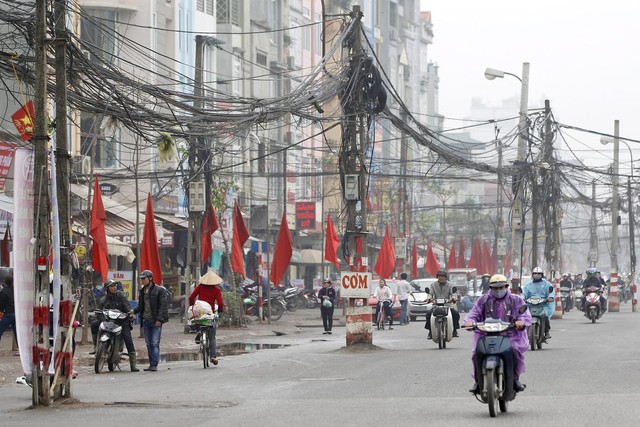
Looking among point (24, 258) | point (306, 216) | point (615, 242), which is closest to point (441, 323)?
point (24, 258)

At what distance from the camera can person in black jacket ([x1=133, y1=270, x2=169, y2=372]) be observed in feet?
74.3

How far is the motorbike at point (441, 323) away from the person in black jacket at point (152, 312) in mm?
6426

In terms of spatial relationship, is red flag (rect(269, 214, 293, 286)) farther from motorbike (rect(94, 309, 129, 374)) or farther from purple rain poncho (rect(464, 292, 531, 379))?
purple rain poncho (rect(464, 292, 531, 379))

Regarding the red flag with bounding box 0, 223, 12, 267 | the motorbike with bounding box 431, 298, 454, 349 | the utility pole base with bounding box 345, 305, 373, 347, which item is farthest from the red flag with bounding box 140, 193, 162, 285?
the motorbike with bounding box 431, 298, 454, 349

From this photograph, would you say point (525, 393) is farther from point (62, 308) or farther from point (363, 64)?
point (363, 64)

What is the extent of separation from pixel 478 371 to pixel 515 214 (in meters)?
30.2

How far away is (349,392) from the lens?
17.0 metres

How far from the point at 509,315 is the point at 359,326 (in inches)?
491

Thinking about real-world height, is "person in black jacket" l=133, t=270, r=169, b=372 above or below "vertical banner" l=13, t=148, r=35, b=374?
below

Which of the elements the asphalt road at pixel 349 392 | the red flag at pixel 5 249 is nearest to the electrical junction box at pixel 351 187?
the asphalt road at pixel 349 392

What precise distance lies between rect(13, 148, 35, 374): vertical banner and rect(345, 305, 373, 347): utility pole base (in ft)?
39.4

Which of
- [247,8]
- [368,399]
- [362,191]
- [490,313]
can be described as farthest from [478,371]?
[247,8]

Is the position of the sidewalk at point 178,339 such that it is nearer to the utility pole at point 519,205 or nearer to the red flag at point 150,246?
the red flag at point 150,246

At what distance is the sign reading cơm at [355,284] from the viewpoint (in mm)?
26953
